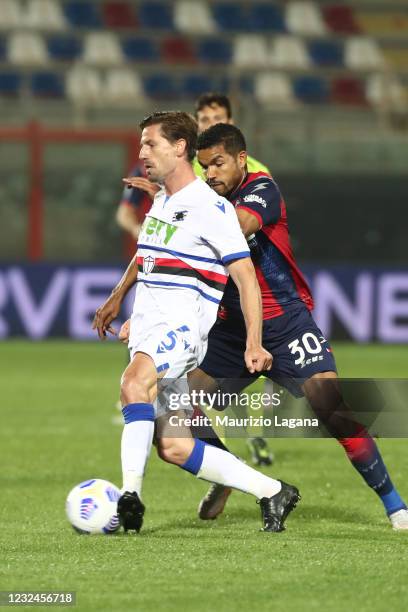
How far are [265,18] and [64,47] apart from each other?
13.5ft

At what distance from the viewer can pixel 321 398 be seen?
5848mm

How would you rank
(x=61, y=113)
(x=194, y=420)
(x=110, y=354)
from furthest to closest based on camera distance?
(x=61, y=113) < (x=110, y=354) < (x=194, y=420)

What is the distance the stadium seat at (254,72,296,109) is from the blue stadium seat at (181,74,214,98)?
124cm

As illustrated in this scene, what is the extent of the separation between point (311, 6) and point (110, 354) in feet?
37.3

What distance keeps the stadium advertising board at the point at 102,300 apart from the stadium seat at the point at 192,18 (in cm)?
806

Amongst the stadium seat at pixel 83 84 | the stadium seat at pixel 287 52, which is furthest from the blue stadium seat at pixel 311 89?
the stadium seat at pixel 83 84

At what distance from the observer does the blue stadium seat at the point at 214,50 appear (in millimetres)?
23797

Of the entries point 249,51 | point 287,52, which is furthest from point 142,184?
point 287,52

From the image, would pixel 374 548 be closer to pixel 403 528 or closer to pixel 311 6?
pixel 403 528

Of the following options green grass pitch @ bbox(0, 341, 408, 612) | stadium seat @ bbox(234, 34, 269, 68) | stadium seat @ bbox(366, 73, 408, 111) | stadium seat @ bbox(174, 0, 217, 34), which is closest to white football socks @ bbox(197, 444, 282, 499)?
green grass pitch @ bbox(0, 341, 408, 612)

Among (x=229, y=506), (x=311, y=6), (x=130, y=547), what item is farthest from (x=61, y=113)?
(x=130, y=547)

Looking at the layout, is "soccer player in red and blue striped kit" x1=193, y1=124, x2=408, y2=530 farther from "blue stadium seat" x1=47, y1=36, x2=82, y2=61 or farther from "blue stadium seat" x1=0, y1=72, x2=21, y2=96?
"blue stadium seat" x1=47, y1=36, x2=82, y2=61

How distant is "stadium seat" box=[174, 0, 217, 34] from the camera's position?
2397cm

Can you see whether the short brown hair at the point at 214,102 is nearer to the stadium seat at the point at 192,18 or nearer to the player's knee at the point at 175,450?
the player's knee at the point at 175,450
